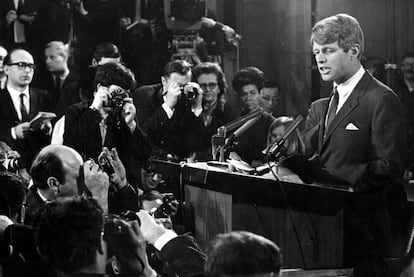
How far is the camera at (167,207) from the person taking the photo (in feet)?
13.0

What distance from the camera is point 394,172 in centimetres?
396

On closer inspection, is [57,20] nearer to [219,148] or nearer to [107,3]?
[107,3]

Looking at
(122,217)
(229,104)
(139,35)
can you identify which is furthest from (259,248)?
(139,35)

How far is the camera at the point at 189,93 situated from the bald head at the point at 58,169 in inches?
24.6

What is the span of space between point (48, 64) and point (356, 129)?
4.99ft

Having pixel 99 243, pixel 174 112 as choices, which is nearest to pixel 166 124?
pixel 174 112

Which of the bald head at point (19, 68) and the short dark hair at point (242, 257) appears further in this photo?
the bald head at point (19, 68)

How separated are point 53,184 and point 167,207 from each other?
57 centimetres

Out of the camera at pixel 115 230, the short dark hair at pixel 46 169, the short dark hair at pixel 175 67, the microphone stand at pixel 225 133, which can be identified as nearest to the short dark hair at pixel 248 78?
the microphone stand at pixel 225 133

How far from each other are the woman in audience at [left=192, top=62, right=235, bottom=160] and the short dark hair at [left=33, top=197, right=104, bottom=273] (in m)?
0.77

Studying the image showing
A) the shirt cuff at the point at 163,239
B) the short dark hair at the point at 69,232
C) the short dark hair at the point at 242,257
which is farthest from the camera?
the shirt cuff at the point at 163,239

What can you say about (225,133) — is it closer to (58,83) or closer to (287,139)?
(287,139)

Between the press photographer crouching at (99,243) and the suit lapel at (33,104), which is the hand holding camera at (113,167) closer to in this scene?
the press photographer crouching at (99,243)

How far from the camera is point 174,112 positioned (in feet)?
13.4
